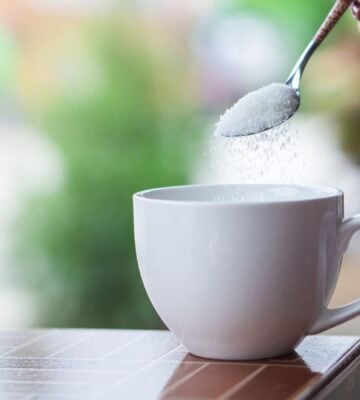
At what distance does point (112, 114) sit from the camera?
218 cm

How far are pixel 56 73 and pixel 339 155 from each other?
656 millimetres

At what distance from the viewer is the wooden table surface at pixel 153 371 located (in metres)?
0.54

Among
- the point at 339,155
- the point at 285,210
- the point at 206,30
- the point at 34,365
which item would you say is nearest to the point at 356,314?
the point at 285,210

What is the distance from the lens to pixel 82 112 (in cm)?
219

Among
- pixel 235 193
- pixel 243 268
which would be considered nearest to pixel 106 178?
pixel 235 193

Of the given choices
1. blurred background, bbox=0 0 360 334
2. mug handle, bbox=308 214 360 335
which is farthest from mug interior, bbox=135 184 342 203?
blurred background, bbox=0 0 360 334

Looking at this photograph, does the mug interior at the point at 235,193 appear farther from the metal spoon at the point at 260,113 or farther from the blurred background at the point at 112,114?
the blurred background at the point at 112,114

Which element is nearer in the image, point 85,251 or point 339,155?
point 339,155

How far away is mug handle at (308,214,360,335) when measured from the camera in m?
0.63

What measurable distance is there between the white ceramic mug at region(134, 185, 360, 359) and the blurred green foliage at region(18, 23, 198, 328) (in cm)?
154

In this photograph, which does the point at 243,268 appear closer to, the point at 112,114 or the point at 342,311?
the point at 342,311

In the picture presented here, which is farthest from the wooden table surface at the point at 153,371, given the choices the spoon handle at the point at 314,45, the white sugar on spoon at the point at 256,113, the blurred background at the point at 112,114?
the blurred background at the point at 112,114

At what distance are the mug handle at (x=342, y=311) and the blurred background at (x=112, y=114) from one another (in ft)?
4.71

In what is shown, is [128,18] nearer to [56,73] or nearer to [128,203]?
[56,73]
